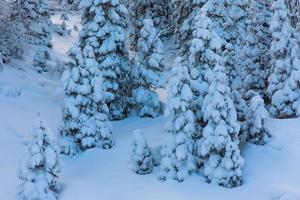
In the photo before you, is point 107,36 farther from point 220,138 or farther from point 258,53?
point 220,138

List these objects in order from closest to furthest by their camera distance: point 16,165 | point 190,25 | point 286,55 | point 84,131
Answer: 1. point 16,165
2. point 84,131
3. point 286,55
4. point 190,25

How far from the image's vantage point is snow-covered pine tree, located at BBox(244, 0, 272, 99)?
23.6 metres

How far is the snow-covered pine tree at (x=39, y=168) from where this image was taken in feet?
51.1

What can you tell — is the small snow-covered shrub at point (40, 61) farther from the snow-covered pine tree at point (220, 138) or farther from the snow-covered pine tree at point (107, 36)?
the snow-covered pine tree at point (220, 138)

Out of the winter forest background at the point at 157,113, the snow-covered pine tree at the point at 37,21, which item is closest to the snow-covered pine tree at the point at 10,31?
the winter forest background at the point at 157,113

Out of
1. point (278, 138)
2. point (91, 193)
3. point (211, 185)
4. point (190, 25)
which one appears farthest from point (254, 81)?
point (91, 193)

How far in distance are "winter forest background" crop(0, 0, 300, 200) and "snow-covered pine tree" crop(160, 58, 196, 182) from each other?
0.12 feet

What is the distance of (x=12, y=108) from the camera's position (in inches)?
869

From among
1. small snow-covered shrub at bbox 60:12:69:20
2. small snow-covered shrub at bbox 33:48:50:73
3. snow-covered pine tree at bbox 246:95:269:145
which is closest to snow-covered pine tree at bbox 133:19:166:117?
snow-covered pine tree at bbox 246:95:269:145

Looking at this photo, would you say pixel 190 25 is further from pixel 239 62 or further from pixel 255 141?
pixel 255 141

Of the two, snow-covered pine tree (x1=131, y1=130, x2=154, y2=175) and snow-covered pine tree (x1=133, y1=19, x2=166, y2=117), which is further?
snow-covered pine tree (x1=133, y1=19, x2=166, y2=117)

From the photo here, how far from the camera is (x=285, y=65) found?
2069 cm

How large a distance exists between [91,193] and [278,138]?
22.7 ft

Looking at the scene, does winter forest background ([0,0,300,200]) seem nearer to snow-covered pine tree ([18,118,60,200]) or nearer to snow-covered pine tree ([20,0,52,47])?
snow-covered pine tree ([18,118,60,200])
